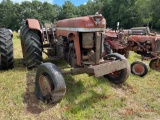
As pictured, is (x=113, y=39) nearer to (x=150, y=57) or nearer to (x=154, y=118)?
(x=150, y=57)

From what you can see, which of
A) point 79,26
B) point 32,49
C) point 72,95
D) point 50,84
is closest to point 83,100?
point 72,95

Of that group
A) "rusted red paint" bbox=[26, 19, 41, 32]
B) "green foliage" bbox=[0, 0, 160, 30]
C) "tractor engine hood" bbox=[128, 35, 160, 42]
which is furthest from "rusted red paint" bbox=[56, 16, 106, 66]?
"green foliage" bbox=[0, 0, 160, 30]

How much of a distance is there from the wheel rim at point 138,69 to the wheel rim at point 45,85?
11.0 feet

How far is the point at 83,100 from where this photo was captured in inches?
172

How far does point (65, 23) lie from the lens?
15.9ft

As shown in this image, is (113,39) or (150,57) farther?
(113,39)

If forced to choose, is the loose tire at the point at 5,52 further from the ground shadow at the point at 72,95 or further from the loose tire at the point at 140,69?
the loose tire at the point at 140,69

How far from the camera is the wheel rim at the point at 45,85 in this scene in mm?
4044

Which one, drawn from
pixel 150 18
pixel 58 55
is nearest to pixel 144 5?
pixel 150 18

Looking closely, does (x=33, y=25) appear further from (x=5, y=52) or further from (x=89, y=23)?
(x=89, y=23)

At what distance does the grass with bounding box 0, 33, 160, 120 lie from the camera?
12.6ft

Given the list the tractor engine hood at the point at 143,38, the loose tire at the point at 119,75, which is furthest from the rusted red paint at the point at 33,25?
the tractor engine hood at the point at 143,38

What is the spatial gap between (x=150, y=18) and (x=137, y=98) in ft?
132

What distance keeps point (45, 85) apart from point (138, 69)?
3.44 m
